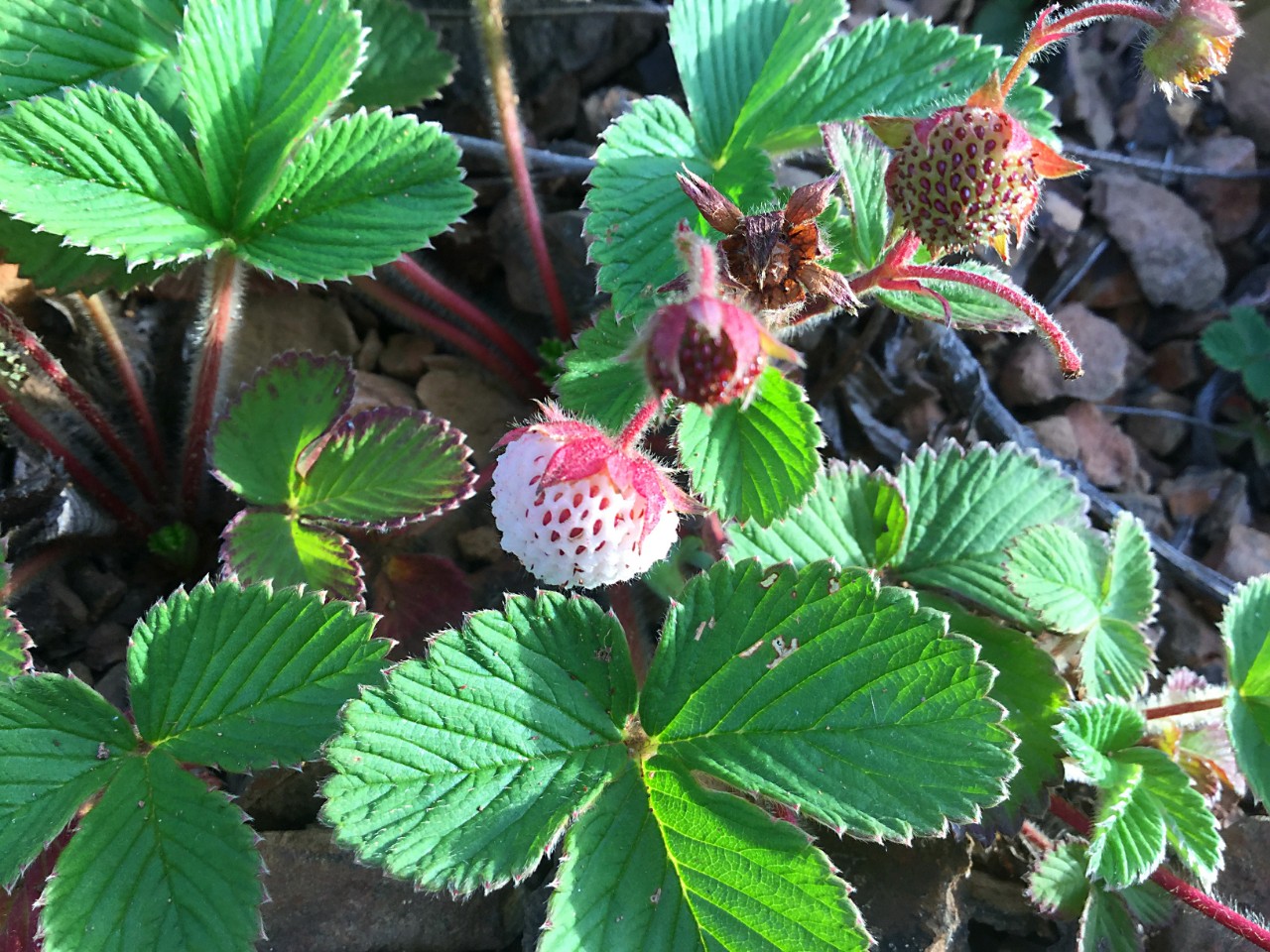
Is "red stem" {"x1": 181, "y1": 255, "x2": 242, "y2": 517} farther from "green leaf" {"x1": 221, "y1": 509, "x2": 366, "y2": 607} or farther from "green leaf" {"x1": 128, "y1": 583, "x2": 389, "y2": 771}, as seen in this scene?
"green leaf" {"x1": 128, "y1": 583, "x2": 389, "y2": 771}

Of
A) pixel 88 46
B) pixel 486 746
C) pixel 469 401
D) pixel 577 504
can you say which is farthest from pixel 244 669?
pixel 88 46

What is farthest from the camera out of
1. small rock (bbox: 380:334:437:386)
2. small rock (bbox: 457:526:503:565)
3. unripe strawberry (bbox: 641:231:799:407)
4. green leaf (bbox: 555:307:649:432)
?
Result: small rock (bbox: 380:334:437:386)

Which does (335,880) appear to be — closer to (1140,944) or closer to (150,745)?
(150,745)

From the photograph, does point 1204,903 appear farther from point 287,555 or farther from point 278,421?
point 278,421

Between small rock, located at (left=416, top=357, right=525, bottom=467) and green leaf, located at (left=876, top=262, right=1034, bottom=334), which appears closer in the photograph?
green leaf, located at (left=876, top=262, right=1034, bottom=334)

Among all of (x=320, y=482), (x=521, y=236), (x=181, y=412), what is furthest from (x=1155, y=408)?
(x=181, y=412)

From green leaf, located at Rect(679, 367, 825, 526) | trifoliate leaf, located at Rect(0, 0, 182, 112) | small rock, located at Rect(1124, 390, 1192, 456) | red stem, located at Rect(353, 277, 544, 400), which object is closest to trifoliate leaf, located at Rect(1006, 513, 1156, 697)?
green leaf, located at Rect(679, 367, 825, 526)

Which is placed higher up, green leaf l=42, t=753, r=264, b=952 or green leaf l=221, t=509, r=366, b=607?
green leaf l=221, t=509, r=366, b=607
